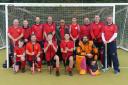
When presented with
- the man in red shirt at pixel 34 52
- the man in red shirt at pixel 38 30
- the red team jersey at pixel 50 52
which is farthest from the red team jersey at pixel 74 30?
the man in red shirt at pixel 34 52

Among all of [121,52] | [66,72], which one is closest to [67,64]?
[66,72]

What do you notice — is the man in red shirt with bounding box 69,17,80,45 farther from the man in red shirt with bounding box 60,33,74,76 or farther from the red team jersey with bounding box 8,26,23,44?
the red team jersey with bounding box 8,26,23,44

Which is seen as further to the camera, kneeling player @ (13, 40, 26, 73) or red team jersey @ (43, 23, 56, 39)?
red team jersey @ (43, 23, 56, 39)

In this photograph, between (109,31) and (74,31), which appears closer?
(109,31)

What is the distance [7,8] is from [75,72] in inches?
87.3

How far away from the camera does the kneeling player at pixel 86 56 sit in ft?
25.7

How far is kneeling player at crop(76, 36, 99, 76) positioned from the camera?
7.83 meters

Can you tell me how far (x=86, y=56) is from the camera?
7887mm

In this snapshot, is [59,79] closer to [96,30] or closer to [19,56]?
[19,56]

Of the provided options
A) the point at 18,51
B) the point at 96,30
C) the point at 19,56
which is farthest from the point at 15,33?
the point at 96,30

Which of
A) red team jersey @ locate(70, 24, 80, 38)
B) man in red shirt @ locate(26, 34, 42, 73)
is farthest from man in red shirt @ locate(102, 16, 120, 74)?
man in red shirt @ locate(26, 34, 42, 73)

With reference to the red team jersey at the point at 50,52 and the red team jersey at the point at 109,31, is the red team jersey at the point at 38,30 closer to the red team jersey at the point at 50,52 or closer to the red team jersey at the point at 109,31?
the red team jersey at the point at 50,52

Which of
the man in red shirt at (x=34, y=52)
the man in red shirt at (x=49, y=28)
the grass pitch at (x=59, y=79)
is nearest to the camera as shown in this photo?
the grass pitch at (x=59, y=79)

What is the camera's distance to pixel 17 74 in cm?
787
